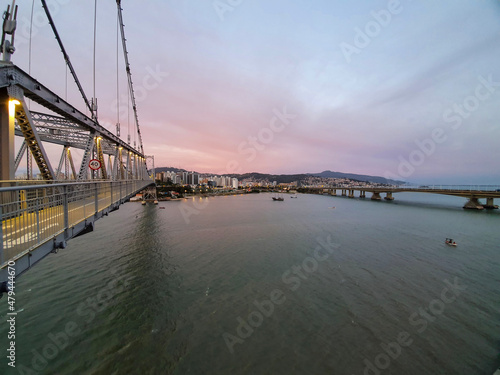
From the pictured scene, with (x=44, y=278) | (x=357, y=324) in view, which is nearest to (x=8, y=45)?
(x=44, y=278)

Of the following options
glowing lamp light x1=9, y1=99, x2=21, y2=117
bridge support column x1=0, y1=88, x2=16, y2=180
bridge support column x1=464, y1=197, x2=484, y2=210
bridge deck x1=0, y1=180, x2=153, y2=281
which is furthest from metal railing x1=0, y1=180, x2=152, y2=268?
bridge support column x1=464, y1=197, x2=484, y2=210

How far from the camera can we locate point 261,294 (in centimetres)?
1002

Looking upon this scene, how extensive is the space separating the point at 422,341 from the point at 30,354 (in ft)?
43.8

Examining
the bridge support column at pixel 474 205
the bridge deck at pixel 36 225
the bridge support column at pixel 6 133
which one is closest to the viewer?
the bridge deck at pixel 36 225

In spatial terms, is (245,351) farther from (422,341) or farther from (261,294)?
(422,341)

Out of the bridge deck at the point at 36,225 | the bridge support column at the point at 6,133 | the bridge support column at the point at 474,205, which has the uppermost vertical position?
the bridge support column at the point at 6,133

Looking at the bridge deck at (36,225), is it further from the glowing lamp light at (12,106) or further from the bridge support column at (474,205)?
the bridge support column at (474,205)

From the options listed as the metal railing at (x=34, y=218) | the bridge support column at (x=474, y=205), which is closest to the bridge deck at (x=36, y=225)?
the metal railing at (x=34, y=218)

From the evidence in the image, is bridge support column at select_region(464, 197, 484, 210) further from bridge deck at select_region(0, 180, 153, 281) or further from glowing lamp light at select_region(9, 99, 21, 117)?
glowing lamp light at select_region(9, 99, 21, 117)

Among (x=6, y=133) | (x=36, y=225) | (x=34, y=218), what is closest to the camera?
(x=36, y=225)

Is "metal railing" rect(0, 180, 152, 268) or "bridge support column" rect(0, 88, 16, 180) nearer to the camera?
"metal railing" rect(0, 180, 152, 268)

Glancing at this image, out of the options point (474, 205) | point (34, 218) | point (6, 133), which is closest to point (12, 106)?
point (6, 133)

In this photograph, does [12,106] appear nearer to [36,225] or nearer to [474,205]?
[36,225]

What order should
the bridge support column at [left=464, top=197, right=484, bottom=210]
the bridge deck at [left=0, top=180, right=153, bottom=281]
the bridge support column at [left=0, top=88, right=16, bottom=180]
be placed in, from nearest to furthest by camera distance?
the bridge deck at [left=0, top=180, right=153, bottom=281], the bridge support column at [left=0, top=88, right=16, bottom=180], the bridge support column at [left=464, top=197, right=484, bottom=210]
